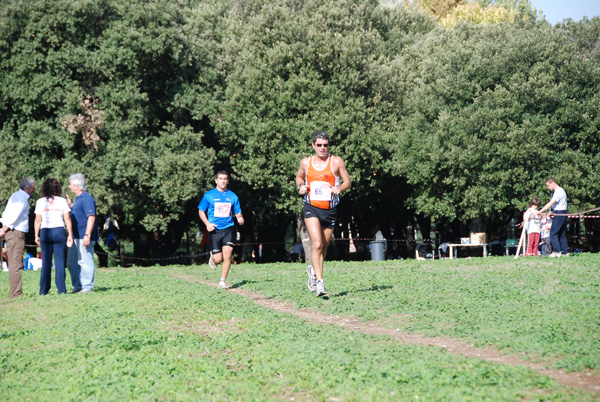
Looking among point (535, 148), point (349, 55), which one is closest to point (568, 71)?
point (535, 148)

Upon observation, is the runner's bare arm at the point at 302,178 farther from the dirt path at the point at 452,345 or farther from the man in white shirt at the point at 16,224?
the man in white shirt at the point at 16,224

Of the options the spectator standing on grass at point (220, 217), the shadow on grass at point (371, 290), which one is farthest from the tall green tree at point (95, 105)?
the shadow on grass at point (371, 290)

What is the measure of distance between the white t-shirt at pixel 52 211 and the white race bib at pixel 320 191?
5329 mm

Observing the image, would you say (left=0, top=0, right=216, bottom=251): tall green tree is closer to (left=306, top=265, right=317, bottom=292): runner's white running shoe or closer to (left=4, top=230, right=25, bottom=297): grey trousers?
(left=4, top=230, right=25, bottom=297): grey trousers

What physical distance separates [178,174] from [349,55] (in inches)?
384

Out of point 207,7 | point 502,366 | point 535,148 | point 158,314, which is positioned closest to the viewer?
point 502,366

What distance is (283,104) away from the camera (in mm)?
31219

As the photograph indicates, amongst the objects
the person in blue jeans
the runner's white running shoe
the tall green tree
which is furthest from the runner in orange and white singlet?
the tall green tree

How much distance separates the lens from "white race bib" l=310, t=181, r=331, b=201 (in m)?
10.8

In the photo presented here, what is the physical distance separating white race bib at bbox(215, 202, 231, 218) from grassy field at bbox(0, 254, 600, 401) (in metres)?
1.86

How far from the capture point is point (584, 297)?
1013 centimetres

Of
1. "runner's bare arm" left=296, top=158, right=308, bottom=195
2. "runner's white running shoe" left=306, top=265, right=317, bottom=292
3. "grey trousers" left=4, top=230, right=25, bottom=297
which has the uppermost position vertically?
"runner's bare arm" left=296, top=158, right=308, bottom=195

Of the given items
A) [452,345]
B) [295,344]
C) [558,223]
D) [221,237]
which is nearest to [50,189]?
[221,237]

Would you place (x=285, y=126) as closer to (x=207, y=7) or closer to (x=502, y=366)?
(x=207, y=7)
